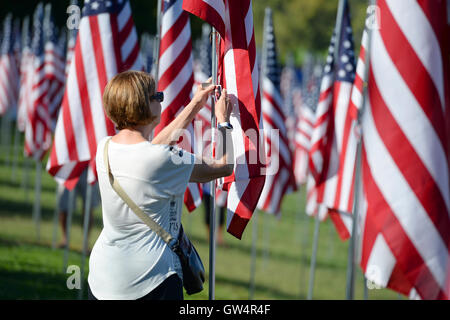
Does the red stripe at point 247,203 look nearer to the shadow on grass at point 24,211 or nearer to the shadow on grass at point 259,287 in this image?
the shadow on grass at point 259,287

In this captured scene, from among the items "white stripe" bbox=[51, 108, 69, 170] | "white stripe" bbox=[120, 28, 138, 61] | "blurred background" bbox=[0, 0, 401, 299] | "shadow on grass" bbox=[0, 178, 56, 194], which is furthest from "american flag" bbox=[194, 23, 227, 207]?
"shadow on grass" bbox=[0, 178, 56, 194]

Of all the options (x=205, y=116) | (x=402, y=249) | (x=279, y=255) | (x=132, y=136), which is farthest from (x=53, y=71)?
(x=132, y=136)

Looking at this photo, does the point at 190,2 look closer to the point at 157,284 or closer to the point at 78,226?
the point at 157,284

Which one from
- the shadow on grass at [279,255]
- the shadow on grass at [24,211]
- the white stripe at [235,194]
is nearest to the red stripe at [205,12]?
the white stripe at [235,194]

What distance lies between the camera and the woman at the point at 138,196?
137 inches

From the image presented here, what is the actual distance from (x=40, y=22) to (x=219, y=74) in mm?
12285

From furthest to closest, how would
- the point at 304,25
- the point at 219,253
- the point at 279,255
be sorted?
1. the point at 304,25
2. the point at 279,255
3. the point at 219,253

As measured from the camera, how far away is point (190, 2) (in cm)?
458

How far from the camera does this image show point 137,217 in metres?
3.49

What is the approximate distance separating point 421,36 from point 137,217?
2316 millimetres

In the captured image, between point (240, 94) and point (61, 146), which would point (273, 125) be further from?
point (240, 94)

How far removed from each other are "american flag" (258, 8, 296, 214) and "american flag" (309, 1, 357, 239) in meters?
1.22

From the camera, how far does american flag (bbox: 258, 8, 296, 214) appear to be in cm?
1009
